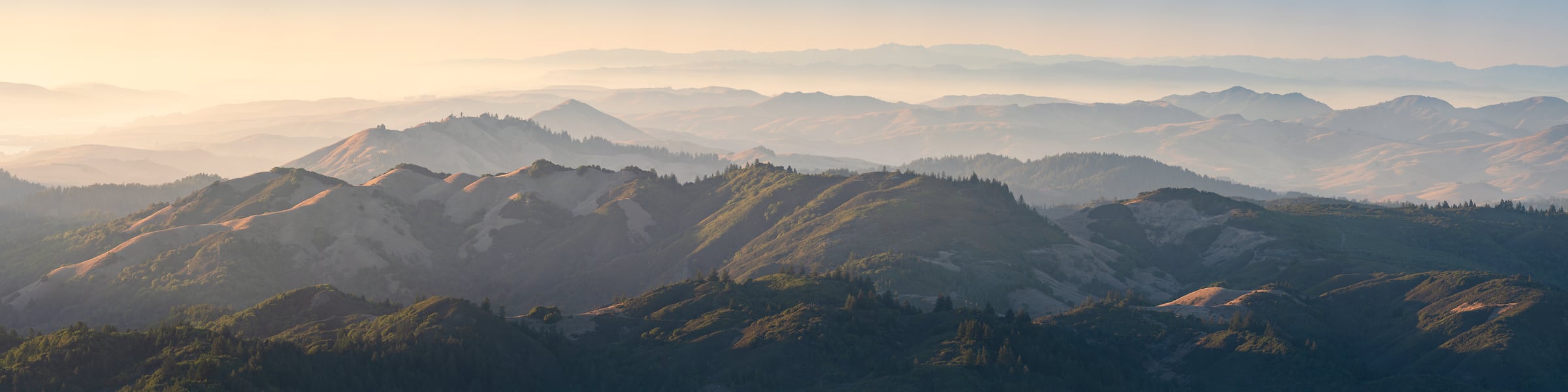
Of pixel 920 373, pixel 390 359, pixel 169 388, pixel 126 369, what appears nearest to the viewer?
pixel 169 388

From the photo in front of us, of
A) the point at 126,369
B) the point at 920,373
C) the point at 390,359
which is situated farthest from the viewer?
the point at 920,373

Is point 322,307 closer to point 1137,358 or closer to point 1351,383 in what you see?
point 1137,358

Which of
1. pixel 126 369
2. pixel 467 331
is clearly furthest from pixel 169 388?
pixel 467 331

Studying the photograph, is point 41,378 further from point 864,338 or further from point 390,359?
point 864,338

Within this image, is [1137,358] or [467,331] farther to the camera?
[1137,358]

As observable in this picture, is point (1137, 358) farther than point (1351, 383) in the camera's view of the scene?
Yes

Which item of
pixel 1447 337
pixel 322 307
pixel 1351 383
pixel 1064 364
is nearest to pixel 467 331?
pixel 322 307

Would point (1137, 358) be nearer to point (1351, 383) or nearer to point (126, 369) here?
point (1351, 383)

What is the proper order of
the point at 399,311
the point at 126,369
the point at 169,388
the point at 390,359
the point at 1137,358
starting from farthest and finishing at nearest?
1. the point at 1137,358
2. the point at 399,311
3. the point at 390,359
4. the point at 126,369
5. the point at 169,388

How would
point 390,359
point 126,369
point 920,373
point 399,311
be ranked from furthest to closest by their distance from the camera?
1. point 399,311
2. point 920,373
3. point 390,359
4. point 126,369
